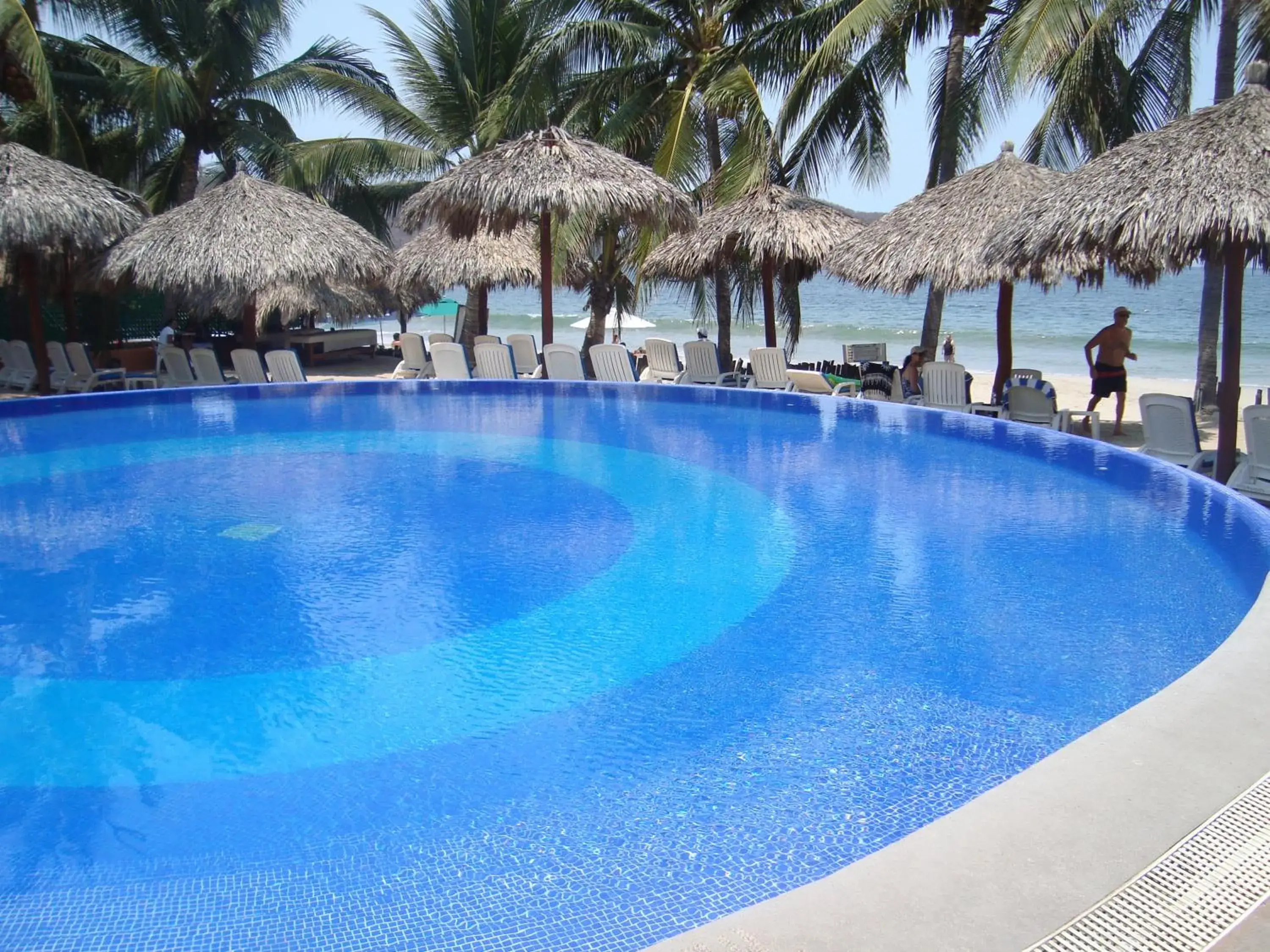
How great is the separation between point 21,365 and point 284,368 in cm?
433

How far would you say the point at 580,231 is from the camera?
16641 mm

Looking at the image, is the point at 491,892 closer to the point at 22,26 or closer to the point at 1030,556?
the point at 1030,556

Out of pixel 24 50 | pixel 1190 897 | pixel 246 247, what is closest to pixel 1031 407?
pixel 1190 897

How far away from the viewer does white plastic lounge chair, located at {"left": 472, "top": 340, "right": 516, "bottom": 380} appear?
14062 mm

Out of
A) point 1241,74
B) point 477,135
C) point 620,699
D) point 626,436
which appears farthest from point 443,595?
point 477,135

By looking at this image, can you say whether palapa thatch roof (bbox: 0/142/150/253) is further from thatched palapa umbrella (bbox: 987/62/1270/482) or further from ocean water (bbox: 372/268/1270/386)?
ocean water (bbox: 372/268/1270/386)

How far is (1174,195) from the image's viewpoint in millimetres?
7922

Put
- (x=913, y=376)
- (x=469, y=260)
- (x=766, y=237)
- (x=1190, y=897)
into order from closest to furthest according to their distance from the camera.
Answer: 1. (x=1190, y=897)
2. (x=913, y=376)
3. (x=766, y=237)
4. (x=469, y=260)

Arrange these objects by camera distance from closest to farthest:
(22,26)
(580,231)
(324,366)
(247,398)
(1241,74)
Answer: (247,398), (1241,74), (22,26), (580,231), (324,366)

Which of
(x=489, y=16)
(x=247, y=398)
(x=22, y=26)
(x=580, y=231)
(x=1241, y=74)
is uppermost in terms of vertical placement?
(x=489, y=16)

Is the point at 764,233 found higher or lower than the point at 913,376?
higher

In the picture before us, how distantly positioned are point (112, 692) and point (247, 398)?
8.36m

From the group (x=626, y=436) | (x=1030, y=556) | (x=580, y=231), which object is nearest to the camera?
(x=1030, y=556)

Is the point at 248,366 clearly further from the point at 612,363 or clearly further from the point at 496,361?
the point at 612,363
